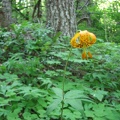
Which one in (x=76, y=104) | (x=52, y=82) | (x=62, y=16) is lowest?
(x=52, y=82)

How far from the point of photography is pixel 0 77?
3.01 meters

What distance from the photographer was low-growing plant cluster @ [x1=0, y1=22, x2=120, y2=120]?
2.41 meters

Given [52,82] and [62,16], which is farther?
[62,16]

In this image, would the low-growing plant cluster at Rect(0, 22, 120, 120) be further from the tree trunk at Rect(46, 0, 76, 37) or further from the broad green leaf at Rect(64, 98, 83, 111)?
the tree trunk at Rect(46, 0, 76, 37)

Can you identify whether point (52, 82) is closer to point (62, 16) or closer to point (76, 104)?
point (76, 104)

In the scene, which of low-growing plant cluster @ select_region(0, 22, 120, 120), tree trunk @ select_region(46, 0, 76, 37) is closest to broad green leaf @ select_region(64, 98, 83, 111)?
low-growing plant cluster @ select_region(0, 22, 120, 120)

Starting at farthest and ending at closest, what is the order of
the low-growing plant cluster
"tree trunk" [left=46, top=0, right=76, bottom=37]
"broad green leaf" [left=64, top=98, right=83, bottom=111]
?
"tree trunk" [left=46, top=0, right=76, bottom=37], the low-growing plant cluster, "broad green leaf" [left=64, top=98, right=83, bottom=111]

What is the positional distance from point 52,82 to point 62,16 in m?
2.00

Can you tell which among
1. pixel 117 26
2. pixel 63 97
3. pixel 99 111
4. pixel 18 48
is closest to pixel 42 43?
pixel 18 48

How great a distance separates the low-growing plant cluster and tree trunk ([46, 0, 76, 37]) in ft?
1.60

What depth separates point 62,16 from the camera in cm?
466

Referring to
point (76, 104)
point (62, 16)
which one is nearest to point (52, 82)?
point (76, 104)

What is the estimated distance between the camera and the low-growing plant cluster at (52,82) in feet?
7.91

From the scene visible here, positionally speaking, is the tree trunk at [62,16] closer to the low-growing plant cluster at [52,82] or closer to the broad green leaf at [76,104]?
the low-growing plant cluster at [52,82]
